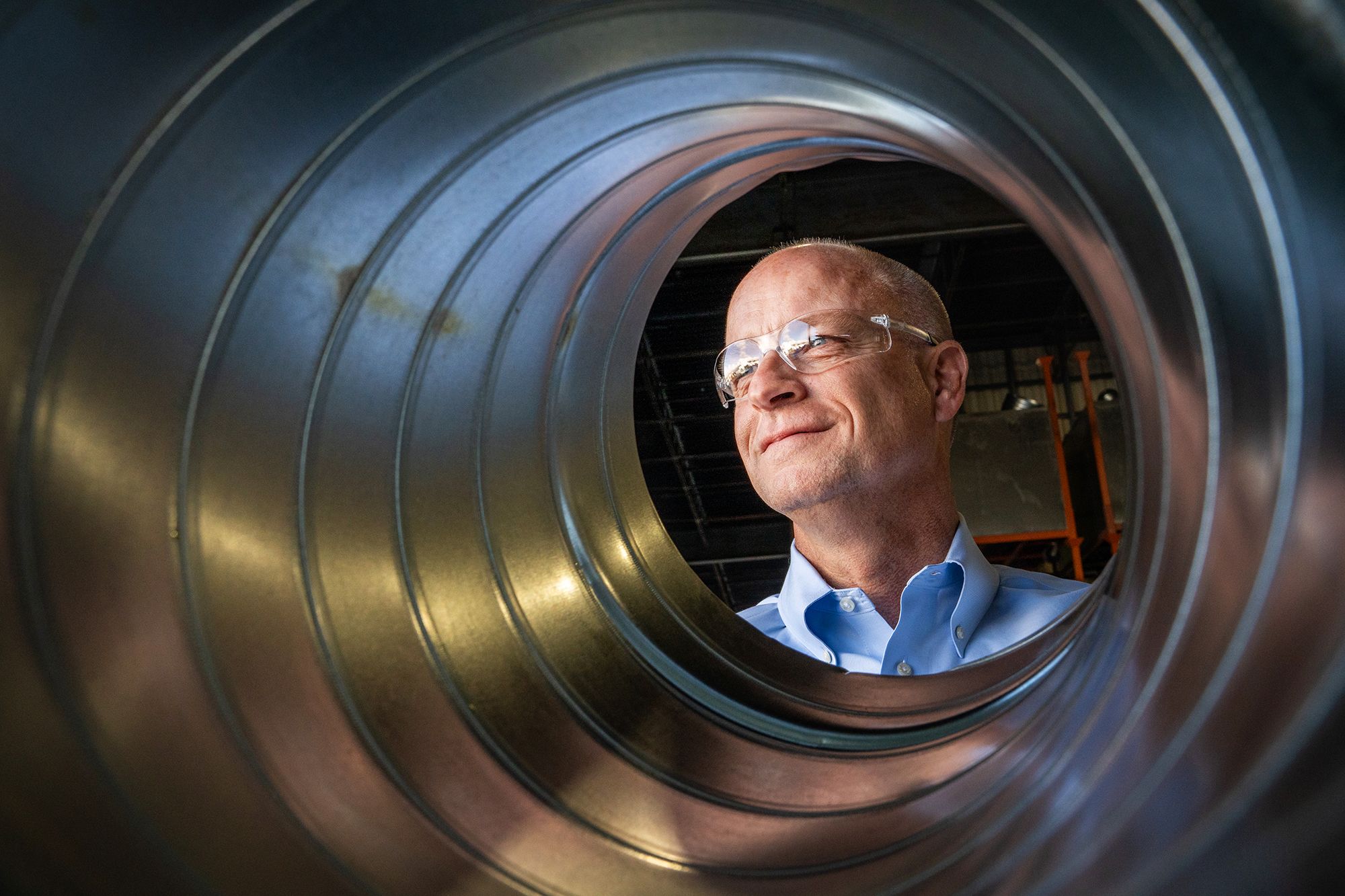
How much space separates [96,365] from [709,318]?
12.5 ft

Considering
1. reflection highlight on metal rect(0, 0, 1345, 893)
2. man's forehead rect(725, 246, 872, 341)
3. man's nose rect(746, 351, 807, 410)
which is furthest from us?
man's forehead rect(725, 246, 872, 341)

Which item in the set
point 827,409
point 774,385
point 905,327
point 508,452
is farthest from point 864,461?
point 508,452

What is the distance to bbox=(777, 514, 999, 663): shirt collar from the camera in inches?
76.9

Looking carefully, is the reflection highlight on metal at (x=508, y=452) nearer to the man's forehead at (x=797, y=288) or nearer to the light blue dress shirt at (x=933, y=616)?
the light blue dress shirt at (x=933, y=616)

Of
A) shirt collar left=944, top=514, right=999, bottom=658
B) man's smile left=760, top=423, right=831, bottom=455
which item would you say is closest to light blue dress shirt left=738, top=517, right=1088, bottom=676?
shirt collar left=944, top=514, right=999, bottom=658

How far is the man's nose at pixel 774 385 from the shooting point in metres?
1.95

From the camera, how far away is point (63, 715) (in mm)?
690

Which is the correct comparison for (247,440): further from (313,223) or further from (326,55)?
(326,55)

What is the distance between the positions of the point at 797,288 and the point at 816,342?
0.44 ft

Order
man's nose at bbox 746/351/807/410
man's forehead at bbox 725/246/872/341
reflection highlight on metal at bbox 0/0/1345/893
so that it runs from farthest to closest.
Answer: man's forehead at bbox 725/246/872/341 → man's nose at bbox 746/351/807/410 → reflection highlight on metal at bbox 0/0/1345/893

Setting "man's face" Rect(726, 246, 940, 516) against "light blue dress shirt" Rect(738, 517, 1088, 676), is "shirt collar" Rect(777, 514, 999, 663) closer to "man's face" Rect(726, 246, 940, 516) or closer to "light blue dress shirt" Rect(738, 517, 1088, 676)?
"light blue dress shirt" Rect(738, 517, 1088, 676)

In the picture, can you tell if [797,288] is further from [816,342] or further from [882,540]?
[882,540]

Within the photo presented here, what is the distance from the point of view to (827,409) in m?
1.97

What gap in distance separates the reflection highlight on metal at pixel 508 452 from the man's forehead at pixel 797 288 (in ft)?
1.90
